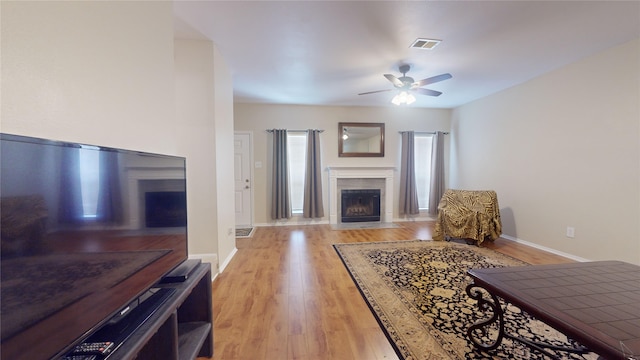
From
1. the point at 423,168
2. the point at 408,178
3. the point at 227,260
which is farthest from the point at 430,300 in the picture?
the point at 423,168

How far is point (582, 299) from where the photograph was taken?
125cm

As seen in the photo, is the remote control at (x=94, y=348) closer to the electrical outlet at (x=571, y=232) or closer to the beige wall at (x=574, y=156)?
the beige wall at (x=574, y=156)

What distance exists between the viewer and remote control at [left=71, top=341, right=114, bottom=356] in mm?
759

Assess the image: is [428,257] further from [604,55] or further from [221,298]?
[604,55]

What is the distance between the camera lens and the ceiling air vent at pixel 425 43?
8.25 ft

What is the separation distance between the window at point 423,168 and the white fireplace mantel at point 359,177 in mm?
699

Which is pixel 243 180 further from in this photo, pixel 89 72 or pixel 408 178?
pixel 89 72

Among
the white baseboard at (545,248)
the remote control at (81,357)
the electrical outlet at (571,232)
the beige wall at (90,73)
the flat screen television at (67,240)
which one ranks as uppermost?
the beige wall at (90,73)

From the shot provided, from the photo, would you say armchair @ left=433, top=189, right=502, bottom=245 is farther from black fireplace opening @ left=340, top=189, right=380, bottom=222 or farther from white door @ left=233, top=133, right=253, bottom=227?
white door @ left=233, top=133, right=253, bottom=227

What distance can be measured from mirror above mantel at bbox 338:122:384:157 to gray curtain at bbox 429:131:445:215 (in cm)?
116

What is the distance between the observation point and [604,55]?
9.22 ft

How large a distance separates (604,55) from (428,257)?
9.99 ft

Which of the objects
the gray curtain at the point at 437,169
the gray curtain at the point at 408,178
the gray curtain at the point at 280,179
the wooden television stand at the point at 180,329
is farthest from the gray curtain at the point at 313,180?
the wooden television stand at the point at 180,329

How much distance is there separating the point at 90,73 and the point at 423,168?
5.61 m
